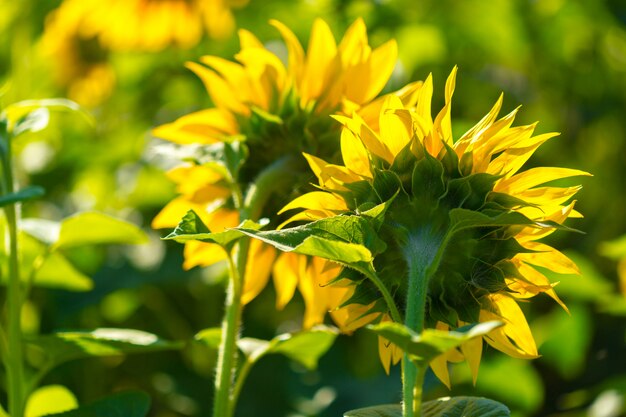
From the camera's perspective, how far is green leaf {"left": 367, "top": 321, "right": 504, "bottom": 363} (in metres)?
0.49

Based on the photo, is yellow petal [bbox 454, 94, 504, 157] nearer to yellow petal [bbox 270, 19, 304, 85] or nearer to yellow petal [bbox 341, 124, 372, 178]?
yellow petal [bbox 341, 124, 372, 178]

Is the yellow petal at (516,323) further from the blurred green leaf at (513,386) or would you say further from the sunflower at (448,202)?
the blurred green leaf at (513,386)

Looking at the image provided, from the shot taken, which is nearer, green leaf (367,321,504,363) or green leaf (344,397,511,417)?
green leaf (367,321,504,363)

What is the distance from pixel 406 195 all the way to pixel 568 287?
0.79 meters

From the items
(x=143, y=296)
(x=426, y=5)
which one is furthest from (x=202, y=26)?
(x=143, y=296)

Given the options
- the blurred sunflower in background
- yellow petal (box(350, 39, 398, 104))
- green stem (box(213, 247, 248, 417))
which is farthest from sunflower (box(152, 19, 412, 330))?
the blurred sunflower in background

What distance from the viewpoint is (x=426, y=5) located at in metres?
1.84

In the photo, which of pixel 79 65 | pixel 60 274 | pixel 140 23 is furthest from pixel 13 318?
pixel 79 65

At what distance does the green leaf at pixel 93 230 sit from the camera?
953mm

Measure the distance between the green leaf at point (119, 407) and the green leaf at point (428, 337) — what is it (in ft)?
1.01

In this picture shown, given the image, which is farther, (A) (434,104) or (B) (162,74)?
(B) (162,74)

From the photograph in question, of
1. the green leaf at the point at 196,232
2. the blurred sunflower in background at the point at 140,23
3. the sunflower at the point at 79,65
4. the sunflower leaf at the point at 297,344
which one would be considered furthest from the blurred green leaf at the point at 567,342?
the sunflower at the point at 79,65

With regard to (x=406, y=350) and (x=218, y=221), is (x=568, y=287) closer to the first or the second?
(x=218, y=221)

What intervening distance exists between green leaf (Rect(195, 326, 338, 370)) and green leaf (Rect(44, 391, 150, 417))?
9cm
